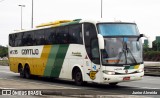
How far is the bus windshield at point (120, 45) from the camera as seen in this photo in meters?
17.9

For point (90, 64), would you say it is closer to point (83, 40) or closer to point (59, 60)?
point (83, 40)

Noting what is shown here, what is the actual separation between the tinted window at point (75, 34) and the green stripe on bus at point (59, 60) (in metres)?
0.79

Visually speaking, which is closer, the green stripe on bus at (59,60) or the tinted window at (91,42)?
the tinted window at (91,42)

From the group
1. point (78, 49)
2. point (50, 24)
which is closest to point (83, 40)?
point (78, 49)

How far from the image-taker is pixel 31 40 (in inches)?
1006

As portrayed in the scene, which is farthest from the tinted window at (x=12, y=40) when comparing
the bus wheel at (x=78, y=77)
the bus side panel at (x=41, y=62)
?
the bus wheel at (x=78, y=77)

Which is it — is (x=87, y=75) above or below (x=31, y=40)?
below

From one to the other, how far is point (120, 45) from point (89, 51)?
1.68m

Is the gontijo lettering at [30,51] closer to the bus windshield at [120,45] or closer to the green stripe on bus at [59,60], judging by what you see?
the green stripe on bus at [59,60]

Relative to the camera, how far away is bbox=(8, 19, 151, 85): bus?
17906mm

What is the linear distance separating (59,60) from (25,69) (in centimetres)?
554

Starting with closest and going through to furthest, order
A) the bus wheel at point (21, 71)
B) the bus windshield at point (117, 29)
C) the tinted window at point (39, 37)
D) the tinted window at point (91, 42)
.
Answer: the bus windshield at point (117, 29), the tinted window at point (91, 42), the tinted window at point (39, 37), the bus wheel at point (21, 71)

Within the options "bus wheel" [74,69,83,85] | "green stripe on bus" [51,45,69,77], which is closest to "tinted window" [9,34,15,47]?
"green stripe on bus" [51,45,69,77]

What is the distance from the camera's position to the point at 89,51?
19047 millimetres
